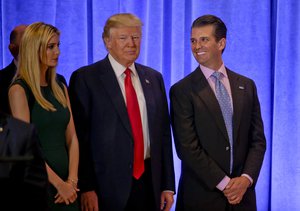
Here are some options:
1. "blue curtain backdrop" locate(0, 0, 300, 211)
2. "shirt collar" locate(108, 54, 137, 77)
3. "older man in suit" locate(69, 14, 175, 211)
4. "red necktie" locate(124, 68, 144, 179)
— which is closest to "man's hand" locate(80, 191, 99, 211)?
"older man in suit" locate(69, 14, 175, 211)

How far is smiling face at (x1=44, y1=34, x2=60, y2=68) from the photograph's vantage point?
94.7 inches

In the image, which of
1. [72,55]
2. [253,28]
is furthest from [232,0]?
[72,55]

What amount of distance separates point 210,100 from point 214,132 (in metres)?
0.17

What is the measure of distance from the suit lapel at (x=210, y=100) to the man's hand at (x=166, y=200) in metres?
0.44

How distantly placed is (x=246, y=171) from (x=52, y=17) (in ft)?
6.53

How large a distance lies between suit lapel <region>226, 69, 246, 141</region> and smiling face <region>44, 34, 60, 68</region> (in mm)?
983

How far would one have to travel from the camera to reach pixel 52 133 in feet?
7.85

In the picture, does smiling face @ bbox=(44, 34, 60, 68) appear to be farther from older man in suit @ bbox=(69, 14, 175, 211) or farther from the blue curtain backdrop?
the blue curtain backdrop

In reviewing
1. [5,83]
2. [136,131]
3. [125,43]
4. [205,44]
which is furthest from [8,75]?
[205,44]

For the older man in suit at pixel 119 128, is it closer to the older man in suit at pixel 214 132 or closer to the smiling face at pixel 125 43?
the smiling face at pixel 125 43

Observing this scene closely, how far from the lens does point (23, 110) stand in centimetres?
227

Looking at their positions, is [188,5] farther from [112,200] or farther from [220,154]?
[112,200]

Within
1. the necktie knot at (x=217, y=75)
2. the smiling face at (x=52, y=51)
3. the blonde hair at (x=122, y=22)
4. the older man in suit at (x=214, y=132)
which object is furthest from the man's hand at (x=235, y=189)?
the smiling face at (x=52, y=51)

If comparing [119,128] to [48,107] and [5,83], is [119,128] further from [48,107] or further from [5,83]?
[5,83]
